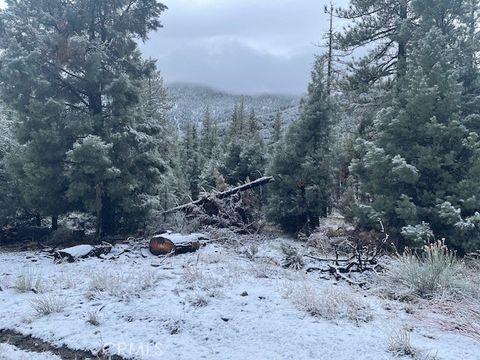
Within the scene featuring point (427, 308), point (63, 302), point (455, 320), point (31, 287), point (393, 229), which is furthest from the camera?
point (393, 229)

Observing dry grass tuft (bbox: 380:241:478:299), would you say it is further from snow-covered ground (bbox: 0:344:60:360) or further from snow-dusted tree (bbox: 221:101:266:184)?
snow-dusted tree (bbox: 221:101:266:184)

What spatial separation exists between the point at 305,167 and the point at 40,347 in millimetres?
10368

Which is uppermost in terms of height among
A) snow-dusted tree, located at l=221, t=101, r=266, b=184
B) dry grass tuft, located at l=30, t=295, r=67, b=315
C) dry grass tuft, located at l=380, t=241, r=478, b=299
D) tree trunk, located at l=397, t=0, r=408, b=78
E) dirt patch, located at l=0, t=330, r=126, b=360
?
tree trunk, located at l=397, t=0, r=408, b=78

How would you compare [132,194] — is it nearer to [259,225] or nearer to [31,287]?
[259,225]

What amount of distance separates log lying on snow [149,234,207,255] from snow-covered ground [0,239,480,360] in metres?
1.93

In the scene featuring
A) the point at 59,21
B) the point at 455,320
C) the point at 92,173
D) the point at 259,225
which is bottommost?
the point at 259,225

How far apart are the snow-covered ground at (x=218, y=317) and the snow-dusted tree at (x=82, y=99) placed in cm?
455

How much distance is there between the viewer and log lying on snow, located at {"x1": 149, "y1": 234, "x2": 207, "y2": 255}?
927cm

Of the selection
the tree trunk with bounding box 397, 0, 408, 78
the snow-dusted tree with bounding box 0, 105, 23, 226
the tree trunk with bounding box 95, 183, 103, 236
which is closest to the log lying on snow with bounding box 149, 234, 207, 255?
the tree trunk with bounding box 95, 183, 103, 236

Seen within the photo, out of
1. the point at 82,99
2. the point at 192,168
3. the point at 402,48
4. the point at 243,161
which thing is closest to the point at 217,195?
the point at 82,99

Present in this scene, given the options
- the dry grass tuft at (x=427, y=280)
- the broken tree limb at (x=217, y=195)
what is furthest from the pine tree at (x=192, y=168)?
the dry grass tuft at (x=427, y=280)

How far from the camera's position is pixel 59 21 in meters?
11.9

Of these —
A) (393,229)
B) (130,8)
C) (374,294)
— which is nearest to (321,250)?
(393,229)

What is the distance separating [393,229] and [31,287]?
8014 millimetres
